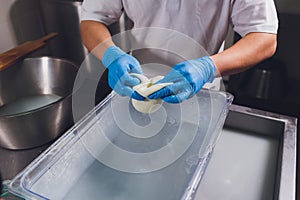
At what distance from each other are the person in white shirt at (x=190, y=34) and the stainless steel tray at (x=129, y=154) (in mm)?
75

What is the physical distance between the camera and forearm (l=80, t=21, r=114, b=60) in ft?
2.90

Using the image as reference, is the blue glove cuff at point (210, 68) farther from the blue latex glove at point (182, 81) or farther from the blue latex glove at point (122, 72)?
the blue latex glove at point (122, 72)

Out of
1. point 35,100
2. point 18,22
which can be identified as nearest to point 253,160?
point 35,100

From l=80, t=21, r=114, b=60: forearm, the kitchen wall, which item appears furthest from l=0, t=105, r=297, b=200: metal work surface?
the kitchen wall

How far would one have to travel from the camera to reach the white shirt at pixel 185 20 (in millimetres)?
820

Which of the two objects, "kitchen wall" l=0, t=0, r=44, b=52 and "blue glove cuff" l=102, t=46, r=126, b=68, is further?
"kitchen wall" l=0, t=0, r=44, b=52

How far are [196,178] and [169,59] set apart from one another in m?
0.52

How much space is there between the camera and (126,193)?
58cm

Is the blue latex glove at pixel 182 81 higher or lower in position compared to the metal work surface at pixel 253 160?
higher

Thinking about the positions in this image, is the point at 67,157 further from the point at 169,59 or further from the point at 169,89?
the point at 169,59

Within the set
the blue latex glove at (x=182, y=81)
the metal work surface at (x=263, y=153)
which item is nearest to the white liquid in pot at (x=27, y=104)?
the metal work surface at (x=263, y=153)

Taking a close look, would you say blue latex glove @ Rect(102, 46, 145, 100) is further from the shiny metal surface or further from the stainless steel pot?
the shiny metal surface

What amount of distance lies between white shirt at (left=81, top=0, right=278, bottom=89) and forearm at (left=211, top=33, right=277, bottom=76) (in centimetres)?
3

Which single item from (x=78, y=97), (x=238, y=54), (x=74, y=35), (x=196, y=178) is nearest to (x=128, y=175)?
(x=196, y=178)
